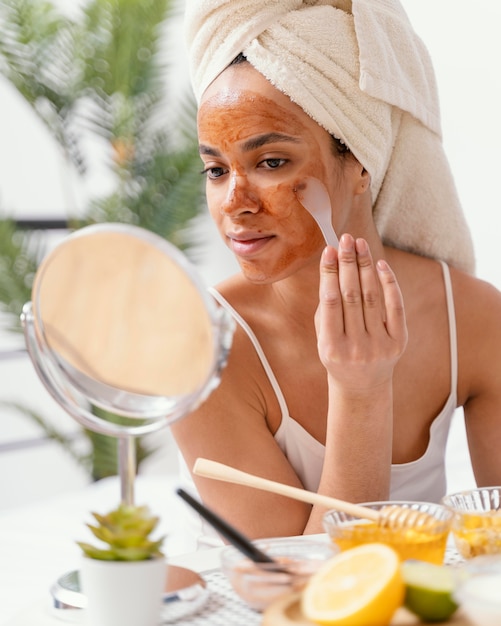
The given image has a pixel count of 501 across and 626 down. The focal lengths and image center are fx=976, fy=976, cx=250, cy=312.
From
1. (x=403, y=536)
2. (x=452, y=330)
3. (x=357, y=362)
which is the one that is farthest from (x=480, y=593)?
(x=452, y=330)

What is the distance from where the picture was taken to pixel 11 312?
327cm

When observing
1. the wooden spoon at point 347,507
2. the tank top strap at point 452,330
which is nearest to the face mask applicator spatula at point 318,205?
the tank top strap at point 452,330

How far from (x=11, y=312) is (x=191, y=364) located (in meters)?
2.54

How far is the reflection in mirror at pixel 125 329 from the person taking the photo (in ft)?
2.68

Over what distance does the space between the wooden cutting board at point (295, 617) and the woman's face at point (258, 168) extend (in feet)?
2.21

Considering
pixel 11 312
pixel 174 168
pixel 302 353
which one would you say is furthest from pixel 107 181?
pixel 302 353

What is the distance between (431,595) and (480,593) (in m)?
0.05

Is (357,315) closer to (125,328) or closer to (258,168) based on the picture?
(258,168)

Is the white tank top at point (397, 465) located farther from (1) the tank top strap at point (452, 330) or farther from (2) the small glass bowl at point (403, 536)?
(2) the small glass bowl at point (403, 536)

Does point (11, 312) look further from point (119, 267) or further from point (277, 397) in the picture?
point (119, 267)

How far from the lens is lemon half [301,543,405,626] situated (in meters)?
0.75

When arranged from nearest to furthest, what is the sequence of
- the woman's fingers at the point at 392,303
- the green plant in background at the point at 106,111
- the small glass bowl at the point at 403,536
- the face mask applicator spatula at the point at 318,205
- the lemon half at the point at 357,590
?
the lemon half at the point at 357,590, the small glass bowl at the point at 403,536, the woman's fingers at the point at 392,303, the face mask applicator spatula at the point at 318,205, the green plant in background at the point at 106,111

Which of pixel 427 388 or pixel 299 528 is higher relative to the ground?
pixel 427 388

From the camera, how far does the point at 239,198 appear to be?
4.47 ft
